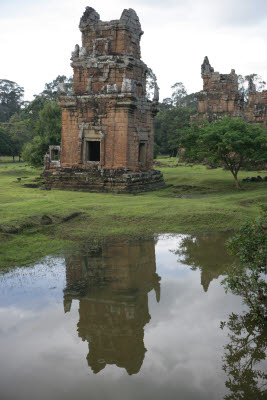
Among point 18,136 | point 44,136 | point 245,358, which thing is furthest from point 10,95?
point 245,358

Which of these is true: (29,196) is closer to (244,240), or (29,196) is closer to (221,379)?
(244,240)

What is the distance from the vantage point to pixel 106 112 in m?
18.8

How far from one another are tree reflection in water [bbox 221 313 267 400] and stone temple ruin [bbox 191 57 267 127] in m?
27.5

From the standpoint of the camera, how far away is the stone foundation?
17.9 meters

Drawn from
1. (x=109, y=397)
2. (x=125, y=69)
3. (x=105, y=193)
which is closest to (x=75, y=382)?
(x=109, y=397)

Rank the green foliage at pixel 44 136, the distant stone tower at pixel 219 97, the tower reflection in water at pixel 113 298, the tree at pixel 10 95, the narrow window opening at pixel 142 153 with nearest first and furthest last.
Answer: the tower reflection in water at pixel 113 298 < the narrow window opening at pixel 142 153 < the green foliage at pixel 44 136 < the distant stone tower at pixel 219 97 < the tree at pixel 10 95

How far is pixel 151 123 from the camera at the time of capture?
829 inches

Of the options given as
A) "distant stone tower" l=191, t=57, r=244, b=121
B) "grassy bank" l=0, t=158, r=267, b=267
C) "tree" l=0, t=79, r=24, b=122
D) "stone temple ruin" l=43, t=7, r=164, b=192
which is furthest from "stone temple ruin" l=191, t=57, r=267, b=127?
"tree" l=0, t=79, r=24, b=122

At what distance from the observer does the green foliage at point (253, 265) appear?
6.08 metres

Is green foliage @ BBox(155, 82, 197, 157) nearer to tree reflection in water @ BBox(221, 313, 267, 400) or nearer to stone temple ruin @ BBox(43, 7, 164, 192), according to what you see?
stone temple ruin @ BBox(43, 7, 164, 192)

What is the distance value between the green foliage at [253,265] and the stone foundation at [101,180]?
11481mm

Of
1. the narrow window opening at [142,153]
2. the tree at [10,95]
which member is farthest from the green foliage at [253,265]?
the tree at [10,95]

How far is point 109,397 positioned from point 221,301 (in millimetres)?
3112

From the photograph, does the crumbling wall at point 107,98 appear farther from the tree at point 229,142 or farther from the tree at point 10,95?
the tree at point 10,95
